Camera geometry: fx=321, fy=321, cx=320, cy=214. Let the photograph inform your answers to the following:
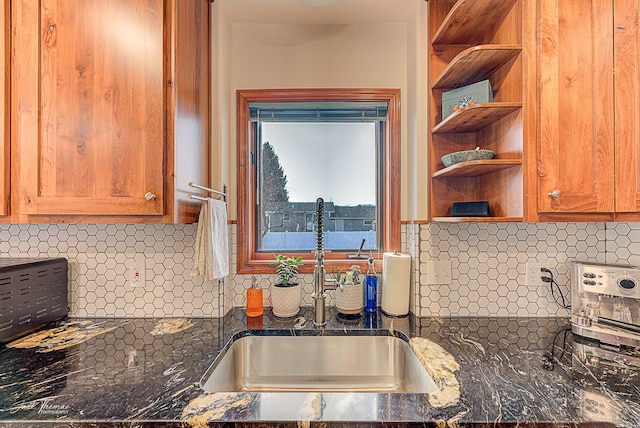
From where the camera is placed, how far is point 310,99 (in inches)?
69.2

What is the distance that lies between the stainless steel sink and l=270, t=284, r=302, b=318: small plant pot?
159 millimetres

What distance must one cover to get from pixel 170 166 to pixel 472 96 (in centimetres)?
123

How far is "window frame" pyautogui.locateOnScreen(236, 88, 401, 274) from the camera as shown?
1.74 metres

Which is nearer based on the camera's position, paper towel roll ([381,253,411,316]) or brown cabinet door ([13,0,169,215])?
brown cabinet door ([13,0,169,215])

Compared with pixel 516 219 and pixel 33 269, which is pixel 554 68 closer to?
pixel 516 219

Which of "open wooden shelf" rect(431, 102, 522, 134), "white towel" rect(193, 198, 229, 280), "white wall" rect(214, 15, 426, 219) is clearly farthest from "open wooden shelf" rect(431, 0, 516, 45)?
"white towel" rect(193, 198, 229, 280)

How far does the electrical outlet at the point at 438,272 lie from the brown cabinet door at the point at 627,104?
67 centimetres

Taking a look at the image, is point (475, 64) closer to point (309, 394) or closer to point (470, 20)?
point (470, 20)

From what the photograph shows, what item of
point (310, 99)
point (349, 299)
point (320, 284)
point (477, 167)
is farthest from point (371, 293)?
point (310, 99)

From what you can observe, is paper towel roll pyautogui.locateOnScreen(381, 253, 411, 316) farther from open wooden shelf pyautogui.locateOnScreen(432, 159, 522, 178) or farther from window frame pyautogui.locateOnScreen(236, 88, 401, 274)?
open wooden shelf pyautogui.locateOnScreen(432, 159, 522, 178)

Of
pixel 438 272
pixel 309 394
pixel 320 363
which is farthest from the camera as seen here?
pixel 438 272

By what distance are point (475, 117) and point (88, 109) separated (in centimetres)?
150

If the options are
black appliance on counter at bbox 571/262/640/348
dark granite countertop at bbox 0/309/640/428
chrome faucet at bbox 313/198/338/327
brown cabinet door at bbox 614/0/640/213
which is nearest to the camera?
dark granite countertop at bbox 0/309/640/428

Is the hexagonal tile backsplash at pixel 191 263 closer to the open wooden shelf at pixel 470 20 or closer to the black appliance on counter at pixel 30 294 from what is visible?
the black appliance on counter at pixel 30 294
